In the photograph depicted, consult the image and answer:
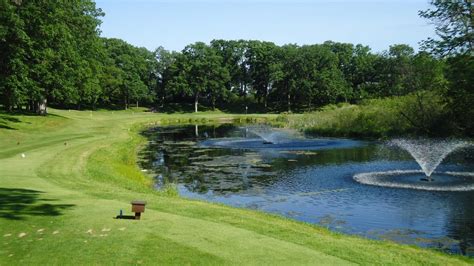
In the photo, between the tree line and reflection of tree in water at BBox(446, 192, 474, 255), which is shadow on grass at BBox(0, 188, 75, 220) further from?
the tree line

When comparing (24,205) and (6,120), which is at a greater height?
(6,120)

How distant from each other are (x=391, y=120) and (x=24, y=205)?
5822cm

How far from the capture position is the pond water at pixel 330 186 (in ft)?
74.5

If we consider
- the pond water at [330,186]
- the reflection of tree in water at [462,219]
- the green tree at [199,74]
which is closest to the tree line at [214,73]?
the green tree at [199,74]

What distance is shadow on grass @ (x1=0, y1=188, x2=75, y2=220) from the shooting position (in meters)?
17.3

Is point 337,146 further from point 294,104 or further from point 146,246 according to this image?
point 294,104

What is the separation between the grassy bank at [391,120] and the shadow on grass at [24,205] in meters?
49.2

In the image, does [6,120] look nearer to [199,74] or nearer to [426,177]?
[426,177]

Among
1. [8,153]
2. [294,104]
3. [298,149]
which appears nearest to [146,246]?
[8,153]

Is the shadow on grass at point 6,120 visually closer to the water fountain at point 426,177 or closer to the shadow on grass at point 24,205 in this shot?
the shadow on grass at point 24,205

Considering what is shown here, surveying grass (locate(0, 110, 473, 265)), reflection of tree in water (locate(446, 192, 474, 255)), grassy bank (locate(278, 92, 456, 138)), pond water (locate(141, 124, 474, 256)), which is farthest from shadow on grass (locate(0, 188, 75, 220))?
grassy bank (locate(278, 92, 456, 138))

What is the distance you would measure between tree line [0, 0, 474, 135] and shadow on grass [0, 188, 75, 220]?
39.6 meters

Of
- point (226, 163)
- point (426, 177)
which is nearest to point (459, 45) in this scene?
point (426, 177)

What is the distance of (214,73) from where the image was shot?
5541 inches
